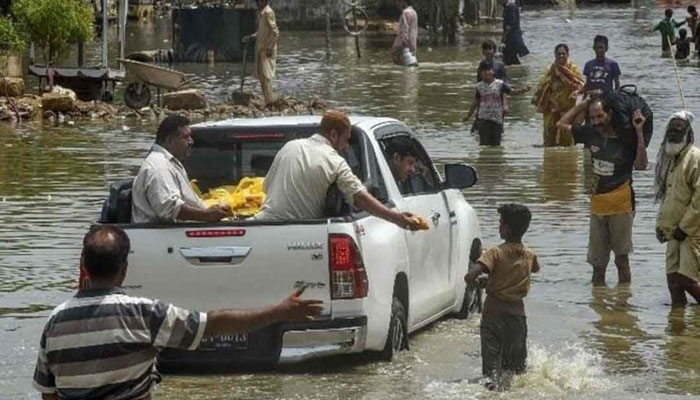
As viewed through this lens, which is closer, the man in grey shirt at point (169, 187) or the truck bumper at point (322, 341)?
the truck bumper at point (322, 341)

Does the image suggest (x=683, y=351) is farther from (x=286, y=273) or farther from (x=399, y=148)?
(x=286, y=273)

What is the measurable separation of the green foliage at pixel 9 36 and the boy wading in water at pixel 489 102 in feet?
29.3

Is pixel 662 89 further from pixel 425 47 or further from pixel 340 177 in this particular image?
pixel 340 177

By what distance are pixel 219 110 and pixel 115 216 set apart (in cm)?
1636

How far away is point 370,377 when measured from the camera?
32.9 feet

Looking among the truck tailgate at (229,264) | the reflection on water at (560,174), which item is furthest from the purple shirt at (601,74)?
the truck tailgate at (229,264)

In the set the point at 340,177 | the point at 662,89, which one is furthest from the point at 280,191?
the point at 662,89

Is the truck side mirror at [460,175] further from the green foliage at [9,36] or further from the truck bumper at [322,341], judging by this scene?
the green foliage at [9,36]

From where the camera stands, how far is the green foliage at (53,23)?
2716cm

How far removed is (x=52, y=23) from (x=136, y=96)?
1679 millimetres

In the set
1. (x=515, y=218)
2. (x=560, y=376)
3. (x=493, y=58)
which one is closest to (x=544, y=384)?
(x=560, y=376)

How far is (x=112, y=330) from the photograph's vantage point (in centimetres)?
574

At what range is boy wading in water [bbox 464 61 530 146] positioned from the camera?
22359 millimetres

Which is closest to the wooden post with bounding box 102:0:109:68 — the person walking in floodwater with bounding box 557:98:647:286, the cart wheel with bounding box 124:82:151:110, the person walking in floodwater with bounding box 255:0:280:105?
the cart wheel with bounding box 124:82:151:110
